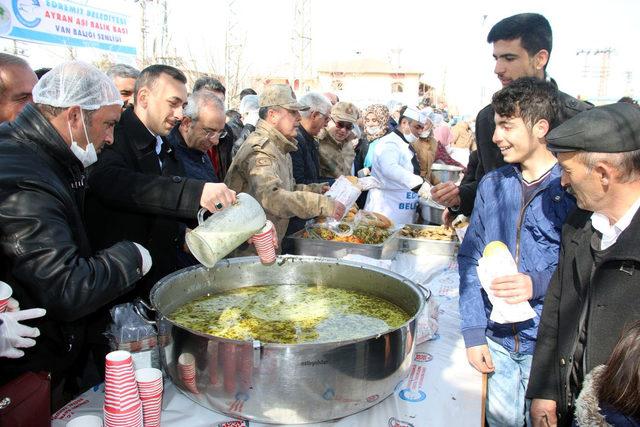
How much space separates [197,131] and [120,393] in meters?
1.87

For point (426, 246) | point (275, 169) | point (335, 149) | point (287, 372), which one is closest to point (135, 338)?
point (287, 372)

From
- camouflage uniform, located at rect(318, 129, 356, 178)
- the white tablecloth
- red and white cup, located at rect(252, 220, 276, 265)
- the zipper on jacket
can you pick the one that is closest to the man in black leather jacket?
the zipper on jacket

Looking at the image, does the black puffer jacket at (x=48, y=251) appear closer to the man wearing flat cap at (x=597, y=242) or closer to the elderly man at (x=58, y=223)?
the elderly man at (x=58, y=223)

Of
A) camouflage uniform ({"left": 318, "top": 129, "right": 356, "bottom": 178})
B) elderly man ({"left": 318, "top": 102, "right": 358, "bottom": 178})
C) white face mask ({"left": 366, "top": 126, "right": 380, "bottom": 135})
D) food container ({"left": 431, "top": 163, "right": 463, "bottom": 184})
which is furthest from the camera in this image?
food container ({"left": 431, "top": 163, "right": 463, "bottom": 184})

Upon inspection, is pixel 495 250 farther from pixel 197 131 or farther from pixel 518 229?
pixel 197 131

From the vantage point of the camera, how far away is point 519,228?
1.90m

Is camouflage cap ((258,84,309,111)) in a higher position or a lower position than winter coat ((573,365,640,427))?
higher

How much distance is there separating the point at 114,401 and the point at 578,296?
1481mm

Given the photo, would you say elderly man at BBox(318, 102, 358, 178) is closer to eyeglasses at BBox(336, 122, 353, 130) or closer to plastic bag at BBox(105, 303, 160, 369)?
eyeglasses at BBox(336, 122, 353, 130)

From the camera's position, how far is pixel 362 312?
1.94 meters

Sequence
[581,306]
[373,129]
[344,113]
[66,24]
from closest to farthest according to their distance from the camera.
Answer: [581,306] < [344,113] < [373,129] < [66,24]

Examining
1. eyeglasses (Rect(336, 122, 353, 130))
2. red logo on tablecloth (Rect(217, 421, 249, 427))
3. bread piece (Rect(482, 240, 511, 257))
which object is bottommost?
red logo on tablecloth (Rect(217, 421, 249, 427))

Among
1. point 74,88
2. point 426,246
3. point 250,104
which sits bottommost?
point 426,246

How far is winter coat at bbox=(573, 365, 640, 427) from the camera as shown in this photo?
1.13 m
